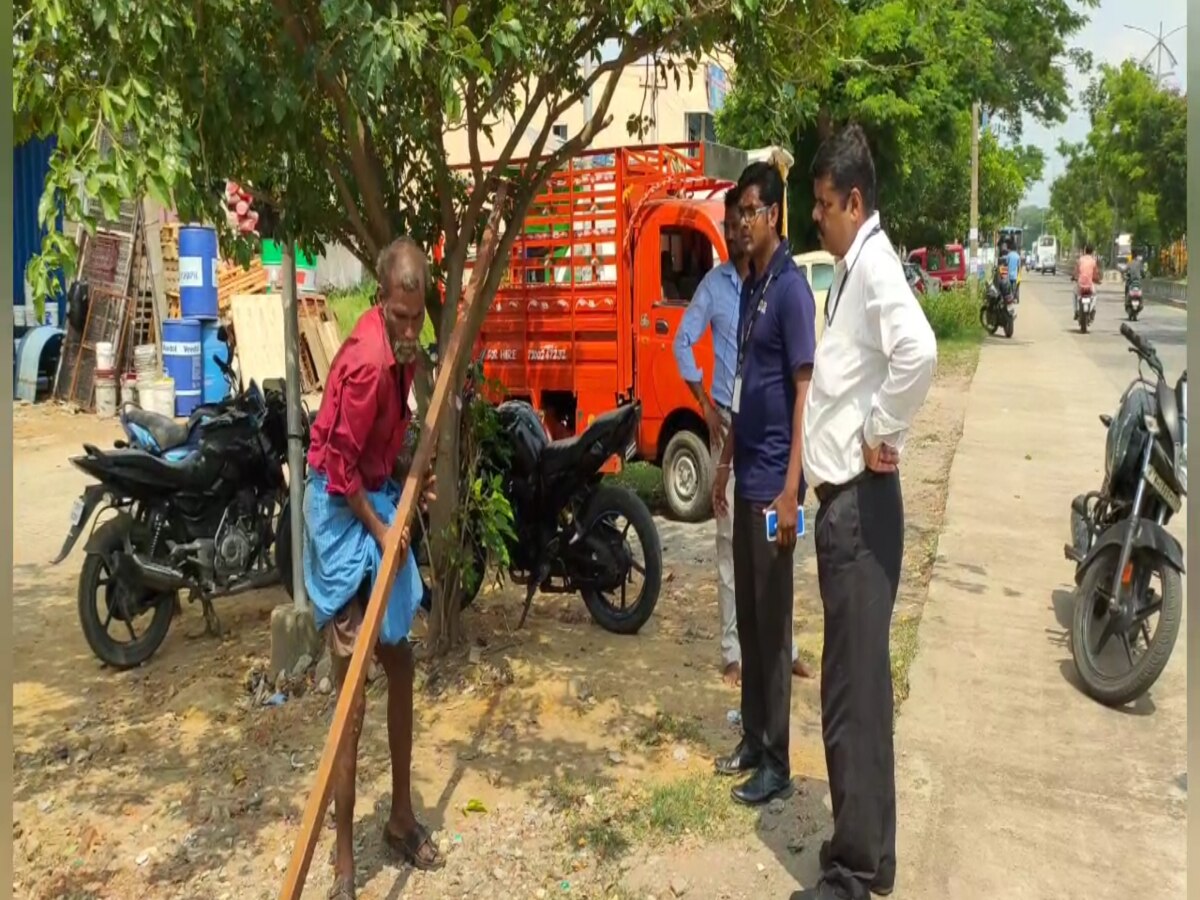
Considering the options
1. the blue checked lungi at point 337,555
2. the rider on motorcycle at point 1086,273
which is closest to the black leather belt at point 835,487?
the blue checked lungi at point 337,555

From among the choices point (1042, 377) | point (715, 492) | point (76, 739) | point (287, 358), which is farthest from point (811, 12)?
point (1042, 377)

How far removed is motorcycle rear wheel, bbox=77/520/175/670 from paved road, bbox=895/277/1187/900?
10.8 ft

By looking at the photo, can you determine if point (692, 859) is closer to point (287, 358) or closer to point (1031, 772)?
point (1031, 772)

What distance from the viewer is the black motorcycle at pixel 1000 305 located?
867 inches

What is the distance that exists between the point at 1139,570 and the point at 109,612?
4.39 meters

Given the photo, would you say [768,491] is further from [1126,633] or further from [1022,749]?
[1126,633]

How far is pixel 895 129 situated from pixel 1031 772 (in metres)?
15.5

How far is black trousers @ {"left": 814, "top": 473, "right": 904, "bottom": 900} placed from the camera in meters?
2.95

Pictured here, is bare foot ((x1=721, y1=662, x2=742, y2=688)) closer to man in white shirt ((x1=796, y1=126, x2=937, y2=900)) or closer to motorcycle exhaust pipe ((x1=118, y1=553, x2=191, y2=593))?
A: man in white shirt ((x1=796, y1=126, x2=937, y2=900))

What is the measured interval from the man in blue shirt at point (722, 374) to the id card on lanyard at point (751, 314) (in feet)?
2.45

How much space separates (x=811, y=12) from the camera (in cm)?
418

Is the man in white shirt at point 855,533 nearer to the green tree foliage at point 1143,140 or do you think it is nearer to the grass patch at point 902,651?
the grass patch at point 902,651

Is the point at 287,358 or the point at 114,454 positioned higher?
the point at 287,358

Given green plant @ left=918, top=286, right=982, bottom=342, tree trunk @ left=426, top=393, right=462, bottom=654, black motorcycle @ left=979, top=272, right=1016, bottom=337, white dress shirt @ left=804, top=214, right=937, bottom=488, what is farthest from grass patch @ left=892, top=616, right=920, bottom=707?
black motorcycle @ left=979, top=272, right=1016, bottom=337
